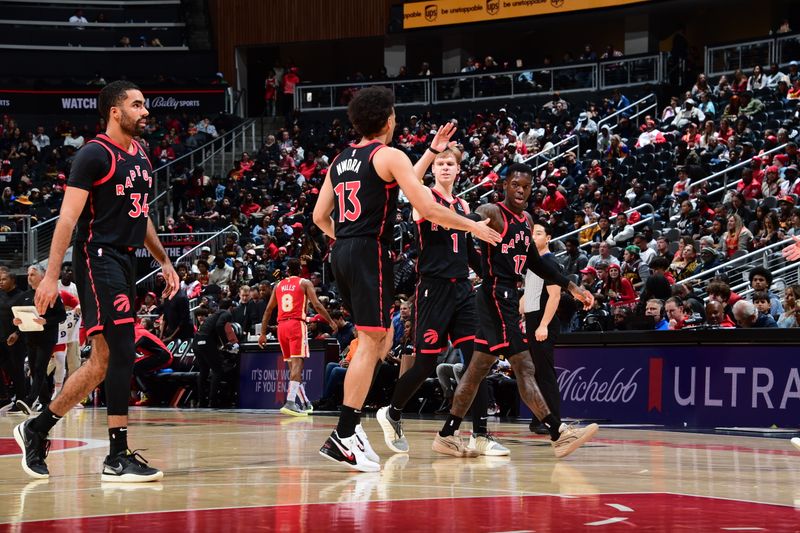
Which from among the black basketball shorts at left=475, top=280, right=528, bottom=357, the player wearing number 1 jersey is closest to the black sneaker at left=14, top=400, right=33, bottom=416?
the player wearing number 1 jersey

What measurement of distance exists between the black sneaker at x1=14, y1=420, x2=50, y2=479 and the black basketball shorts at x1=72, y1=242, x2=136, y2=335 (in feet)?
2.26

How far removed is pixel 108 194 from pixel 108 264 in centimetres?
41

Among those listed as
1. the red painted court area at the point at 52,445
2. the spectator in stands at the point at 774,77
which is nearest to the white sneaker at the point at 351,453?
the red painted court area at the point at 52,445

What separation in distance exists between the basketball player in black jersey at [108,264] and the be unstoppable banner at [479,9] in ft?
85.9

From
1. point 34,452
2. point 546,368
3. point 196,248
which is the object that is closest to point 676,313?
point 546,368

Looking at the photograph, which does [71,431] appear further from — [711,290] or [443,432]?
[711,290]

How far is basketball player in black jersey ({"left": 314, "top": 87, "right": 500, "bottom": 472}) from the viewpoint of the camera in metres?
6.77

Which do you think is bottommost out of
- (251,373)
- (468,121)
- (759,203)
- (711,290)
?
(251,373)

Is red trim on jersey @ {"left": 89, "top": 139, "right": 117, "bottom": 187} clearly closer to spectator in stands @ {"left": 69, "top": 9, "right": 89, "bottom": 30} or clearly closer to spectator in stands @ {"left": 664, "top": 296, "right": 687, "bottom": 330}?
spectator in stands @ {"left": 664, "top": 296, "right": 687, "bottom": 330}

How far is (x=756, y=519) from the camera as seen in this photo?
15.9ft

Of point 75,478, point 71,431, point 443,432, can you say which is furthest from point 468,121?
point 75,478

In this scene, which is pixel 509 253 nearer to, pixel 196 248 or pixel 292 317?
pixel 292 317

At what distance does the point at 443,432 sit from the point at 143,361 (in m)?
10.8

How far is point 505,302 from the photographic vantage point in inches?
332
